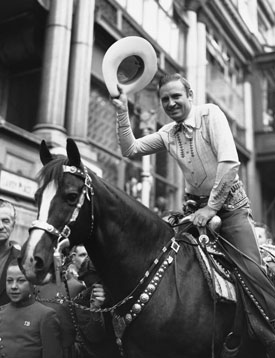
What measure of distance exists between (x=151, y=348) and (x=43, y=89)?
851cm

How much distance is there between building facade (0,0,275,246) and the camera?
9.71 metres

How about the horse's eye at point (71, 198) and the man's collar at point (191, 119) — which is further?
the man's collar at point (191, 119)

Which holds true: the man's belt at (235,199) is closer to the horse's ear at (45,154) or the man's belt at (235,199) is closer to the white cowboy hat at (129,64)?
the white cowboy hat at (129,64)

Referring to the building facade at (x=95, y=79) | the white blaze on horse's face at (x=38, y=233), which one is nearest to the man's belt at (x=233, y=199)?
the white blaze on horse's face at (x=38, y=233)

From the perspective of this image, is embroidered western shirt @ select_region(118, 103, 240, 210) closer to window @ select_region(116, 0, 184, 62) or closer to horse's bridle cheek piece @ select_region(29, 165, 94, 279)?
horse's bridle cheek piece @ select_region(29, 165, 94, 279)

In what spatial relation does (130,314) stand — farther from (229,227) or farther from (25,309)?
(25,309)

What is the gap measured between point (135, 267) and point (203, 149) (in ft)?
3.69

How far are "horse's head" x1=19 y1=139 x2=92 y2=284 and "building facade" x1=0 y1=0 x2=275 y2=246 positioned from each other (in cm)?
494

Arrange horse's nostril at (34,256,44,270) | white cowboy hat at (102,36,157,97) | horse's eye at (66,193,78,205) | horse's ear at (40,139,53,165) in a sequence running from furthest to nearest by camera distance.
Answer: white cowboy hat at (102,36,157,97)
horse's ear at (40,139,53,165)
horse's eye at (66,193,78,205)
horse's nostril at (34,256,44,270)

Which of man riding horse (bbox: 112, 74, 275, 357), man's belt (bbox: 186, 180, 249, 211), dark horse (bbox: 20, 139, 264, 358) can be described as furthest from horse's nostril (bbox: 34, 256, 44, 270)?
man's belt (bbox: 186, 180, 249, 211)

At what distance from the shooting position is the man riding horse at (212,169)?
3.44 metres

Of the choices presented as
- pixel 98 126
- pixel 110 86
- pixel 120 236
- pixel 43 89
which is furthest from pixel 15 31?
pixel 120 236

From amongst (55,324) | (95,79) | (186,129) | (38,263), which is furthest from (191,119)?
(95,79)

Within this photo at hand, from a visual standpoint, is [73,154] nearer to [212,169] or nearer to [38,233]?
[38,233]
